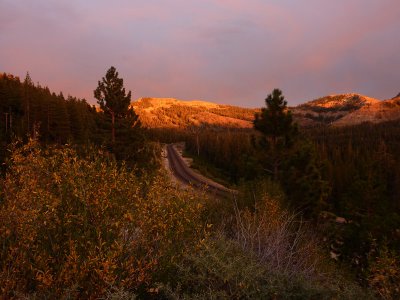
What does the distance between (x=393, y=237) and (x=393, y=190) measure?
189ft

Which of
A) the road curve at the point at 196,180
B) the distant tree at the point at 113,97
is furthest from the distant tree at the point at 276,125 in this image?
the distant tree at the point at 113,97

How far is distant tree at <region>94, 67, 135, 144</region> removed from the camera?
3110cm

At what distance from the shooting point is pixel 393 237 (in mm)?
20938

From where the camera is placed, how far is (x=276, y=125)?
25.5m

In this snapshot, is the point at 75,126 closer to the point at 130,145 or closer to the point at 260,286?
the point at 130,145

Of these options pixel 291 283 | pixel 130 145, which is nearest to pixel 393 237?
pixel 291 283

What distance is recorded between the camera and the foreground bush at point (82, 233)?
458cm

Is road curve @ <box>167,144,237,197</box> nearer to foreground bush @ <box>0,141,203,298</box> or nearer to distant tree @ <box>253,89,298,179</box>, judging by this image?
distant tree @ <box>253,89,298,179</box>

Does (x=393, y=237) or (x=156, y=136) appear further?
(x=156, y=136)

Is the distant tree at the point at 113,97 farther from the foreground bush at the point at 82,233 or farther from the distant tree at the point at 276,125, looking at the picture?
the foreground bush at the point at 82,233

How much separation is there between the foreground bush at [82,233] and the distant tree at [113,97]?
25246 mm

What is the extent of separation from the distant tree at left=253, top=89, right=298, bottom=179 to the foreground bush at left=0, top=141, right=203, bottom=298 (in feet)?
64.4

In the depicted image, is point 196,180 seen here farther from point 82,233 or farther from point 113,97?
point 82,233

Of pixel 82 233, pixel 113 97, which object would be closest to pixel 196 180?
pixel 113 97
